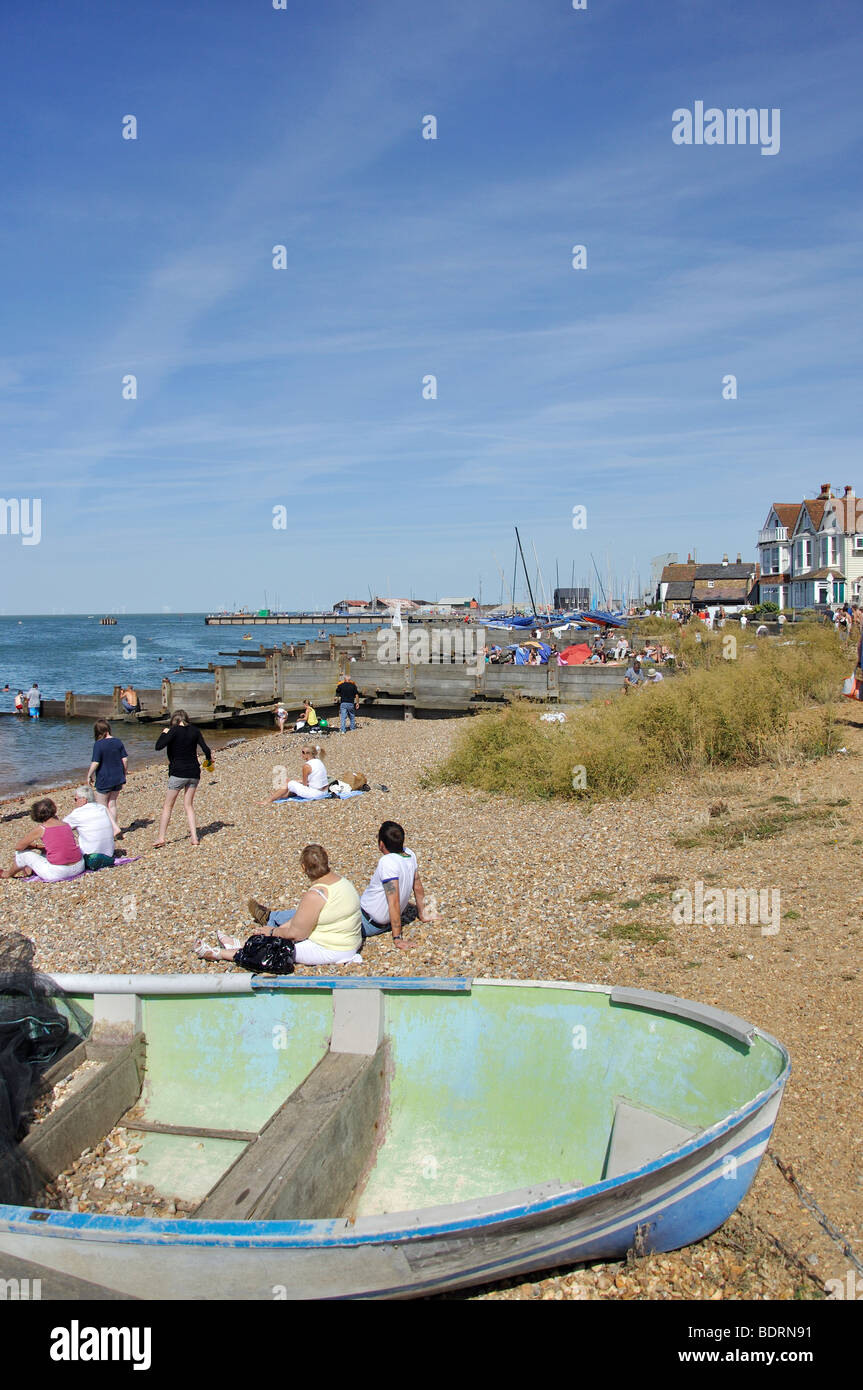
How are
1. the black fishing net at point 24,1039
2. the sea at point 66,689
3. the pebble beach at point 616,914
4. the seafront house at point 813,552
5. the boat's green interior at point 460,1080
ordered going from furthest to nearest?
the seafront house at point 813,552, the sea at point 66,689, the boat's green interior at point 460,1080, the black fishing net at point 24,1039, the pebble beach at point 616,914

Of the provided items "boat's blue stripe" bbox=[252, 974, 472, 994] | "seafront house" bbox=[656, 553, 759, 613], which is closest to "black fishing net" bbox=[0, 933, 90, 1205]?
"boat's blue stripe" bbox=[252, 974, 472, 994]

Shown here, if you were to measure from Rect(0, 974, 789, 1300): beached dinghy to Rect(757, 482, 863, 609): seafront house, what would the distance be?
50.2 metres

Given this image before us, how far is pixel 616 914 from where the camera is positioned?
9383 mm

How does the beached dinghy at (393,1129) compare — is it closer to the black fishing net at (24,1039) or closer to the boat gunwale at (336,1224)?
the boat gunwale at (336,1224)

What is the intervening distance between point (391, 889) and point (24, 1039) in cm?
346

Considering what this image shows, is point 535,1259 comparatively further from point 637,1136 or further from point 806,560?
point 806,560

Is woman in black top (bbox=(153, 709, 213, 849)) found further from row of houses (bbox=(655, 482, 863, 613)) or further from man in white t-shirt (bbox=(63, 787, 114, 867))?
row of houses (bbox=(655, 482, 863, 613))

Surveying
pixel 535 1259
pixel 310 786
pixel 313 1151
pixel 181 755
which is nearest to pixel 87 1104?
pixel 313 1151

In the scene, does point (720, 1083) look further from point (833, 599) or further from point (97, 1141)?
point (833, 599)

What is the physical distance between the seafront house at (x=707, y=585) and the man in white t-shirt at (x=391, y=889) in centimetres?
6951

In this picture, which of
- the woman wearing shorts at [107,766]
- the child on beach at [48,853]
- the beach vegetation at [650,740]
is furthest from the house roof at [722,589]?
the child on beach at [48,853]

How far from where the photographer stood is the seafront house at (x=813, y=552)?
5616cm

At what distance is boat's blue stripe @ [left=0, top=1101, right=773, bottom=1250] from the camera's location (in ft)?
12.3

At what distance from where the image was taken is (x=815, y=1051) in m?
6.16
